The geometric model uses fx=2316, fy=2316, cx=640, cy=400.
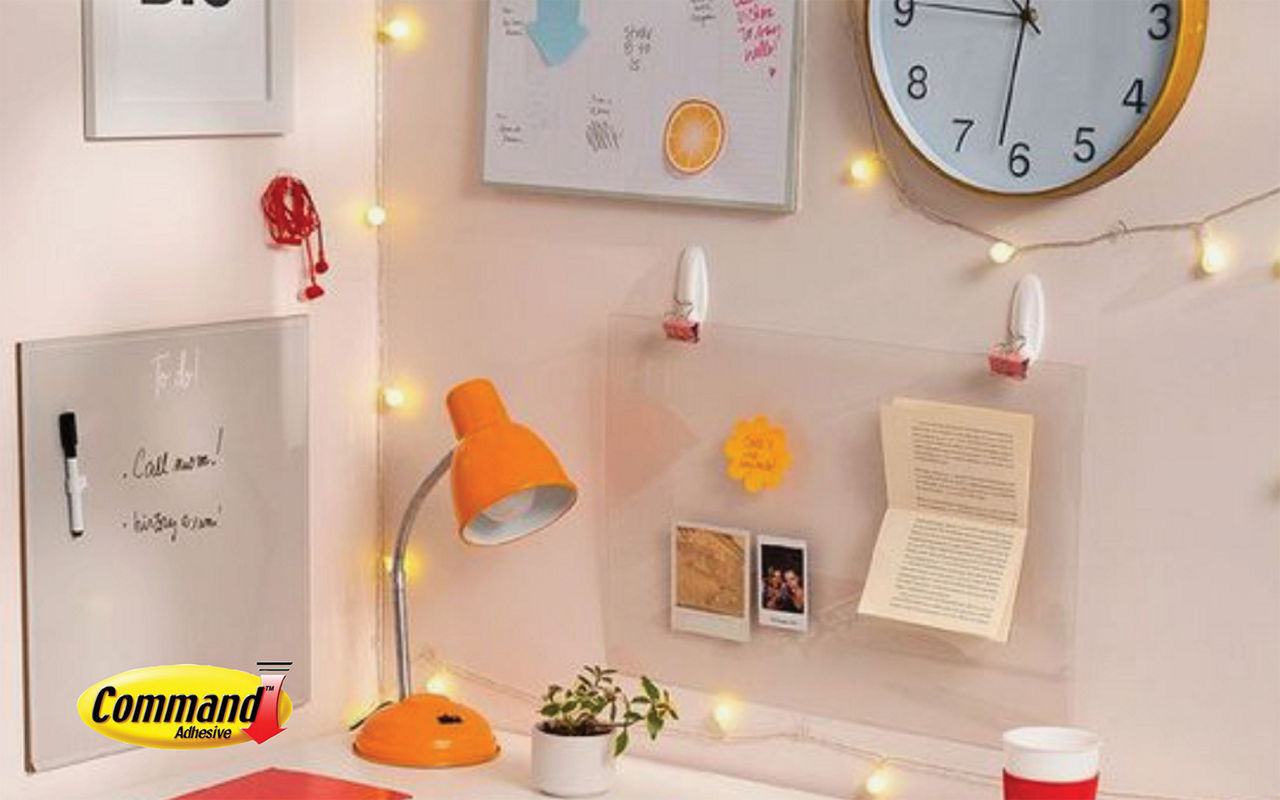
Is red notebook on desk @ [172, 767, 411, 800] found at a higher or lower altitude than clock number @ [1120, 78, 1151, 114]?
lower

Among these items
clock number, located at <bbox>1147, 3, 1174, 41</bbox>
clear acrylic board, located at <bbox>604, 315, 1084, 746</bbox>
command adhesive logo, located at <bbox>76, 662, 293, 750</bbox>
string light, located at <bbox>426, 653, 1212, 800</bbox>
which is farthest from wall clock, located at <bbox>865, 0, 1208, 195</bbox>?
command adhesive logo, located at <bbox>76, 662, 293, 750</bbox>

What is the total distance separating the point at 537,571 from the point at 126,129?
0.67 m

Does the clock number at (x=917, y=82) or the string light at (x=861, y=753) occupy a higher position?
the clock number at (x=917, y=82)

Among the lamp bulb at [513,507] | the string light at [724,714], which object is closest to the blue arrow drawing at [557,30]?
the lamp bulb at [513,507]

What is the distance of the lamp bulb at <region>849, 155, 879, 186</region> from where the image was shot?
2.30m

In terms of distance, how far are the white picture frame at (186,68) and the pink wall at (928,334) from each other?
0.19m

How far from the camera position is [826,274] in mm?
2352

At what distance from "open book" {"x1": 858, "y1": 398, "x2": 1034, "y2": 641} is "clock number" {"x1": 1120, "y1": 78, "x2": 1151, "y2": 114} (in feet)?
1.05

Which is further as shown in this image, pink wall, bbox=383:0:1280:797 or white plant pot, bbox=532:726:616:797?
white plant pot, bbox=532:726:616:797

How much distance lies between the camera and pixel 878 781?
2.37m

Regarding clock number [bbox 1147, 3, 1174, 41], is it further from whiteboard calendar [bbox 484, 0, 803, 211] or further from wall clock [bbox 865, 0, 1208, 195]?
whiteboard calendar [bbox 484, 0, 803, 211]

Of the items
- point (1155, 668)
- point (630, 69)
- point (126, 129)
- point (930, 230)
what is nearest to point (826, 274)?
point (930, 230)

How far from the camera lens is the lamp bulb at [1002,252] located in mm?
2217

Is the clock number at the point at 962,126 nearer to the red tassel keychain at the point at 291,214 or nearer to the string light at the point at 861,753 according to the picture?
the string light at the point at 861,753
